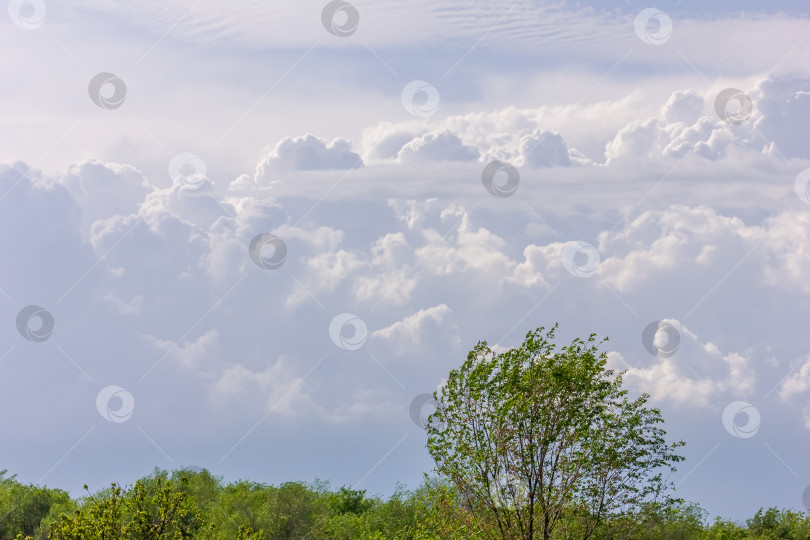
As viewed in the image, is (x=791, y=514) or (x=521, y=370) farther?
(x=791, y=514)

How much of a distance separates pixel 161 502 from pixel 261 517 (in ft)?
155

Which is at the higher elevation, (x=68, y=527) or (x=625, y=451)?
(x=625, y=451)

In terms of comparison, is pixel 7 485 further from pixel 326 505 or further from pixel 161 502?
pixel 161 502

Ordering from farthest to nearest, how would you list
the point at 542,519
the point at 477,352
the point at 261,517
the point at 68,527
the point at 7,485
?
the point at 7,485
the point at 261,517
the point at 477,352
the point at 542,519
the point at 68,527

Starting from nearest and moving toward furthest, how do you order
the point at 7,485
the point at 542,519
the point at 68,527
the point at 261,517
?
the point at 68,527
the point at 542,519
the point at 261,517
the point at 7,485

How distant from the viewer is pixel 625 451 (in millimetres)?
26703

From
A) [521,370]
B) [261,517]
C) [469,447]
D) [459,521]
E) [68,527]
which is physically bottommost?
[68,527]

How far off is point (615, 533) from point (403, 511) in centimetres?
4309

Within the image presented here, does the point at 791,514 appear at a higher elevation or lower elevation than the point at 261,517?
higher

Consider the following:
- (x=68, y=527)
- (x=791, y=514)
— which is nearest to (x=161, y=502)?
(x=68, y=527)

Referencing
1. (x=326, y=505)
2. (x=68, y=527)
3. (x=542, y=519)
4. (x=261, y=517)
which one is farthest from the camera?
(x=326, y=505)

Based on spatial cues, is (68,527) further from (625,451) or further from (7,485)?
(7,485)

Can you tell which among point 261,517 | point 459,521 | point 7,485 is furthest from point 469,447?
point 7,485

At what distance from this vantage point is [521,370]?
25844mm
